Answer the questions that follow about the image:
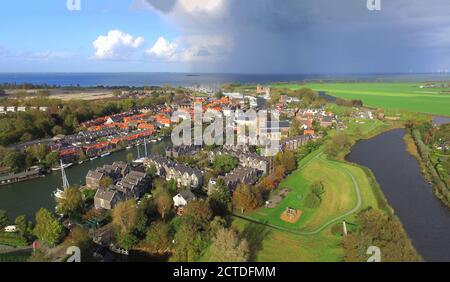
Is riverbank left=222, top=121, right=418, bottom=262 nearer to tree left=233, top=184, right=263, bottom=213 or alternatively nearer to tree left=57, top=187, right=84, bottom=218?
tree left=233, top=184, right=263, bottom=213

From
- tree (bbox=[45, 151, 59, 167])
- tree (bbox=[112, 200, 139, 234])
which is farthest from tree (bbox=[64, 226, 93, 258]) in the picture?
tree (bbox=[45, 151, 59, 167])

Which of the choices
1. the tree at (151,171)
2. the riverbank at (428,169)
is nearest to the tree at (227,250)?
the tree at (151,171)

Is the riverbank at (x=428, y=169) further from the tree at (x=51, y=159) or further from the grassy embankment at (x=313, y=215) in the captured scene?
the tree at (x=51, y=159)

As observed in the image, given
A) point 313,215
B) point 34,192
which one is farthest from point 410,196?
point 34,192

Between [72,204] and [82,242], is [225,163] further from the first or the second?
[82,242]

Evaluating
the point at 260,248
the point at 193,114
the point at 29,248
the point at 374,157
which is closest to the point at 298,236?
the point at 260,248
